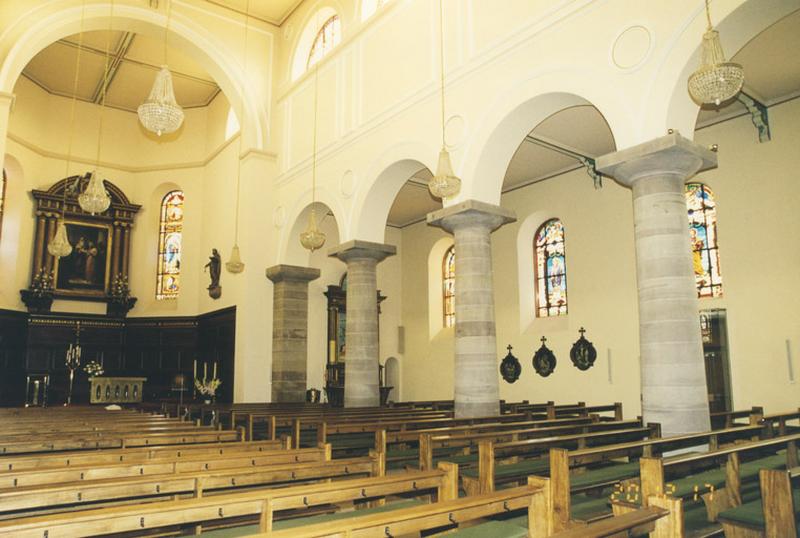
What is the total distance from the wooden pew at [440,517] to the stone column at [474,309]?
6.51 m

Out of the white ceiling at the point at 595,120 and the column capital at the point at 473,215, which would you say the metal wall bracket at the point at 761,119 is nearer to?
the white ceiling at the point at 595,120

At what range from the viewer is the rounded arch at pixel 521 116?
26.0 ft

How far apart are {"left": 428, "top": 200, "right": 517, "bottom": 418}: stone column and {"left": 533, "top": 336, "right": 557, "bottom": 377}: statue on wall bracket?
17.0 ft

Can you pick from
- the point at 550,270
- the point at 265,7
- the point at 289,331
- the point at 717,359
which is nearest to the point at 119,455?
the point at 289,331

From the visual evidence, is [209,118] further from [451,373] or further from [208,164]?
[451,373]

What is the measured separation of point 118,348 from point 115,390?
8.24 feet

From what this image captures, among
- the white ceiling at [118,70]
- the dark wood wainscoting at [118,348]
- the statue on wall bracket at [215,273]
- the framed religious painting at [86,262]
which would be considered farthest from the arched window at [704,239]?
the framed religious painting at [86,262]

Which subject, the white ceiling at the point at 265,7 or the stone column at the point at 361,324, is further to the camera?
the white ceiling at the point at 265,7

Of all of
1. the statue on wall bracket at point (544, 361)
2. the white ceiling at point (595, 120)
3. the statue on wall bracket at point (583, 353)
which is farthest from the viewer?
the statue on wall bracket at point (544, 361)

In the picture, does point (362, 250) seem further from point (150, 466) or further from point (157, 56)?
point (157, 56)

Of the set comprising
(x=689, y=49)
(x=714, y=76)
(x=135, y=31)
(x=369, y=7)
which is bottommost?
(x=714, y=76)

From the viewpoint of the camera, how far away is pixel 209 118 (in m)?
19.7

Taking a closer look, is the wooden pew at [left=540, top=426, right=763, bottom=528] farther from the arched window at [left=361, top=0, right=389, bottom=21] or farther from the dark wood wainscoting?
the dark wood wainscoting

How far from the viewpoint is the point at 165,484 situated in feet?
11.9
